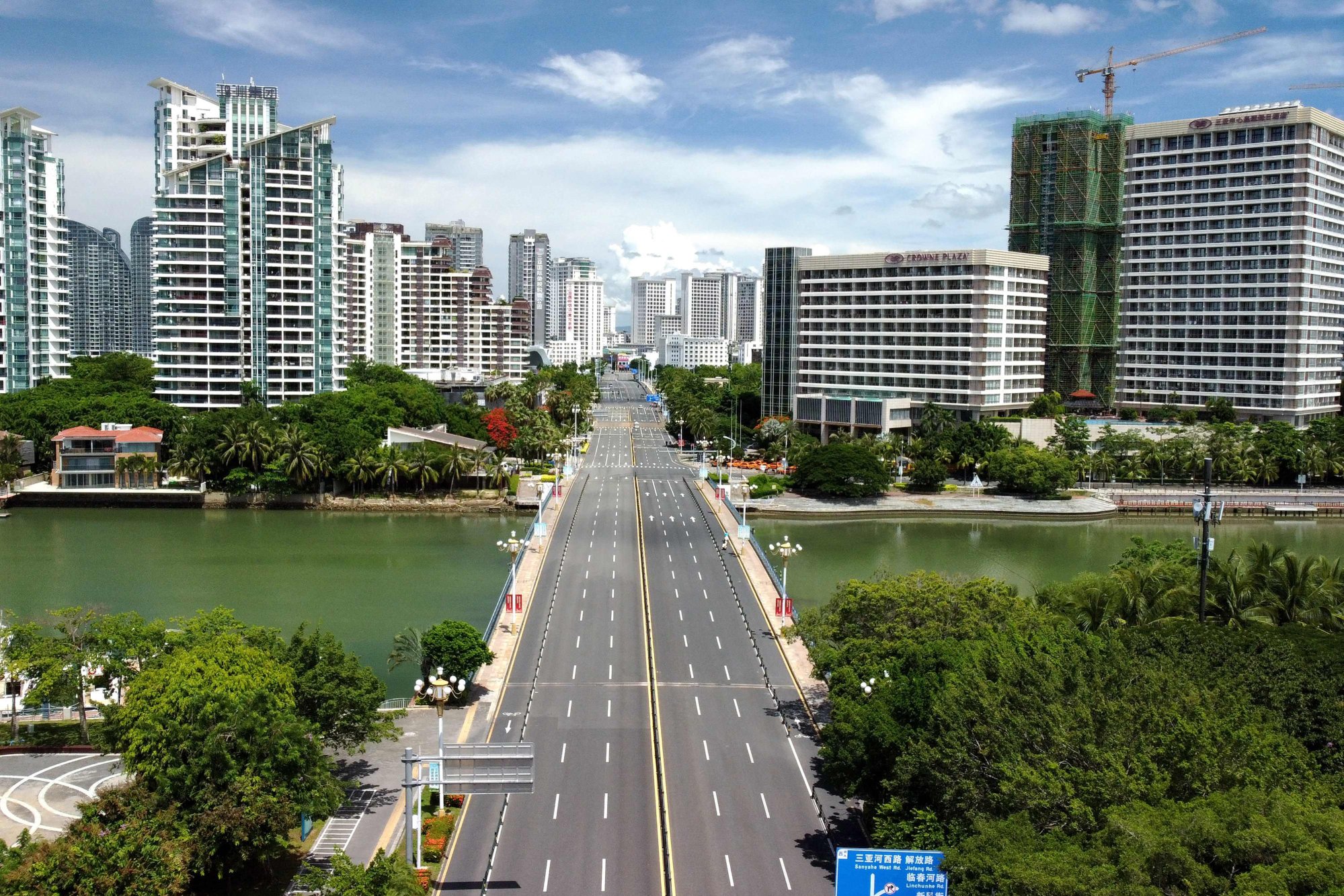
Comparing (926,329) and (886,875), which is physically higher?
(926,329)

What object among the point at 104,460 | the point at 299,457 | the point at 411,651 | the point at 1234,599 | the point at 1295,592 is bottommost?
the point at 411,651

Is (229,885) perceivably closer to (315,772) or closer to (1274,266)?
(315,772)

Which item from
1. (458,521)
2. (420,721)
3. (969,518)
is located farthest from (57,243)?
(420,721)

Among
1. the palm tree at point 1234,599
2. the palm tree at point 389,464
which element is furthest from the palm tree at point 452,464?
the palm tree at point 1234,599

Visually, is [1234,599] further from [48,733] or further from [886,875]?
[48,733]

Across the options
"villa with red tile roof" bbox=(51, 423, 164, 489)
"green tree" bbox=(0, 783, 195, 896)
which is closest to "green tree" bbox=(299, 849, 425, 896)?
"green tree" bbox=(0, 783, 195, 896)

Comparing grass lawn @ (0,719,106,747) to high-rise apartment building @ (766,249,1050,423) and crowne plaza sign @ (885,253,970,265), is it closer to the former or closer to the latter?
high-rise apartment building @ (766,249,1050,423)

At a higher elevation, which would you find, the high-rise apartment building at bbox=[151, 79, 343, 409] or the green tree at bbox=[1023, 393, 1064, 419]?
the high-rise apartment building at bbox=[151, 79, 343, 409]

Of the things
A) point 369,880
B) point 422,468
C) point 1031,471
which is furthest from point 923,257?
point 369,880
